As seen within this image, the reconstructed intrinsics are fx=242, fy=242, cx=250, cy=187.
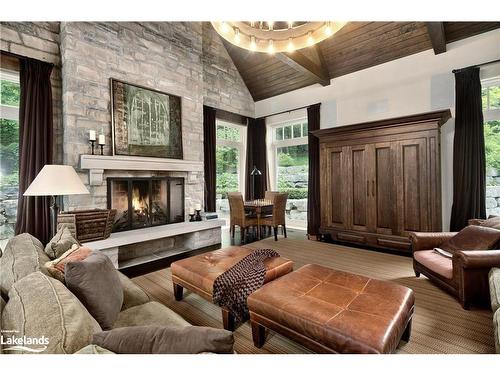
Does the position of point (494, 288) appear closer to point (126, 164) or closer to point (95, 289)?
point (95, 289)

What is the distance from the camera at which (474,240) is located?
2.32 meters

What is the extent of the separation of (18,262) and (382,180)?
13.2 feet

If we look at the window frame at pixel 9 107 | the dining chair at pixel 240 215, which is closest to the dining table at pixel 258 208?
the dining chair at pixel 240 215

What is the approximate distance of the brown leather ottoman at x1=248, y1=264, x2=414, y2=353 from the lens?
3.83ft

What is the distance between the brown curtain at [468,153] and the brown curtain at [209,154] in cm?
391

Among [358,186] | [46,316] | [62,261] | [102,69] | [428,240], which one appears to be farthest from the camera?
[358,186]

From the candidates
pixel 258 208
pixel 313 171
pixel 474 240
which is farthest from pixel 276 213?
pixel 474 240

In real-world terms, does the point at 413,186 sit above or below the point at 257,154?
below

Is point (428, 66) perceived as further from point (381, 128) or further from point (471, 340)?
point (471, 340)

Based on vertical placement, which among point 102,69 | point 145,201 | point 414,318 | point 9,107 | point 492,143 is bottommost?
point 414,318

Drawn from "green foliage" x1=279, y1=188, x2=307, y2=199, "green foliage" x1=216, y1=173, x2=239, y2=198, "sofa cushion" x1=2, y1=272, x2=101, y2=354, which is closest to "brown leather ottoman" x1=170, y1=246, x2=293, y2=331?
"sofa cushion" x1=2, y1=272, x2=101, y2=354

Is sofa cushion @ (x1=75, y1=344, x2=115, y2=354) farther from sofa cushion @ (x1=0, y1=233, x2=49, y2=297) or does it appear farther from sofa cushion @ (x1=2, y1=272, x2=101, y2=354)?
sofa cushion @ (x1=0, y1=233, x2=49, y2=297)

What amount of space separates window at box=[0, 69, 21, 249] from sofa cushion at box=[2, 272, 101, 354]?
263cm

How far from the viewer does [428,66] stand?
147 inches
